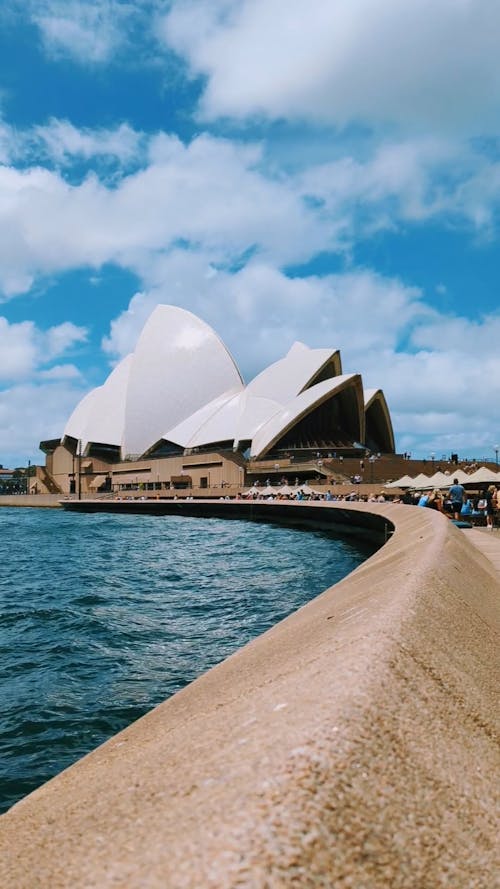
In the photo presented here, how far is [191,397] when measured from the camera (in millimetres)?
60656

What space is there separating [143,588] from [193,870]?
9.59 m

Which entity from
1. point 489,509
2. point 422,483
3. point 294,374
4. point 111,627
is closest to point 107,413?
point 294,374

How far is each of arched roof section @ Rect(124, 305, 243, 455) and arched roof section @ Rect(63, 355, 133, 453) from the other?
2835 mm

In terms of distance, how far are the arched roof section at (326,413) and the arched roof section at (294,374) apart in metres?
1.40

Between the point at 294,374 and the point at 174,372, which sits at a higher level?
the point at 174,372

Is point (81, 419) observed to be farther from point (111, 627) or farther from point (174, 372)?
point (111, 627)

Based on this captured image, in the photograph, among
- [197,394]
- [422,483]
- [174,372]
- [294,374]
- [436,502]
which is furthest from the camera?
[174,372]

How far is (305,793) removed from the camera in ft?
3.06

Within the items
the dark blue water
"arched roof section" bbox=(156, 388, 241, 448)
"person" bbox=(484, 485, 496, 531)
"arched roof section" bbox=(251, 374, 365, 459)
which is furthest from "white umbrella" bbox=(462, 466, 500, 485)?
"arched roof section" bbox=(156, 388, 241, 448)

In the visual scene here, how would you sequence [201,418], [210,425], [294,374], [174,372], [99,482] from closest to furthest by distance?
[294,374] → [210,425] → [201,418] → [174,372] → [99,482]

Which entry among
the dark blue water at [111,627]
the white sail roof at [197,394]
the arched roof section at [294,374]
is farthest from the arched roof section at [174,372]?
the dark blue water at [111,627]

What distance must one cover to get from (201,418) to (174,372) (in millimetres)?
5969

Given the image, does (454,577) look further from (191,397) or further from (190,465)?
(191,397)

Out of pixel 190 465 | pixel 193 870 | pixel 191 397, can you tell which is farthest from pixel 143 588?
pixel 191 397
